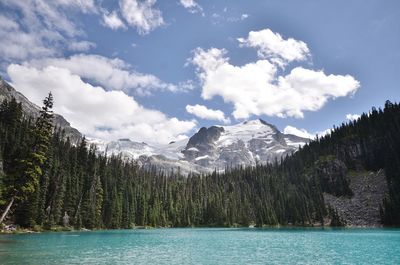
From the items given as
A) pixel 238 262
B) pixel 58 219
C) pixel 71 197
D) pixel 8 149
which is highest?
pixel 8 149

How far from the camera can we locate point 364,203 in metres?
180

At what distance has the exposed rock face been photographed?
166413 millimetres

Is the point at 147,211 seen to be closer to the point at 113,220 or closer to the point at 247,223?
the point at 113,220

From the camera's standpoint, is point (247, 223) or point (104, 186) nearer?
point (104, 186)

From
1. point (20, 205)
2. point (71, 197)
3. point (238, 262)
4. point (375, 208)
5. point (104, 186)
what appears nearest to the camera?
Answer: point (238, 262)

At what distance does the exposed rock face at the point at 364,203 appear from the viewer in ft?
546

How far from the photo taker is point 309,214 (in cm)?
18488

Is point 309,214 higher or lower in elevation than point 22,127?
lower

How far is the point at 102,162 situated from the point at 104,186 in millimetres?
19917

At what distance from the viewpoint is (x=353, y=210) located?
179000 mm

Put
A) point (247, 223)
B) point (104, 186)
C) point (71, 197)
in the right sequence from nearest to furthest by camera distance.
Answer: point (71, 197) < point (104, 186) < point (247, 223)

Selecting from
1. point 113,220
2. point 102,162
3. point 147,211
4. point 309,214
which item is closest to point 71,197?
point 113,220

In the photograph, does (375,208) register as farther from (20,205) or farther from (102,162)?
(20,205)

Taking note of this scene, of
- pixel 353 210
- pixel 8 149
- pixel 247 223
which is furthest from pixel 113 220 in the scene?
pixel 353 210
